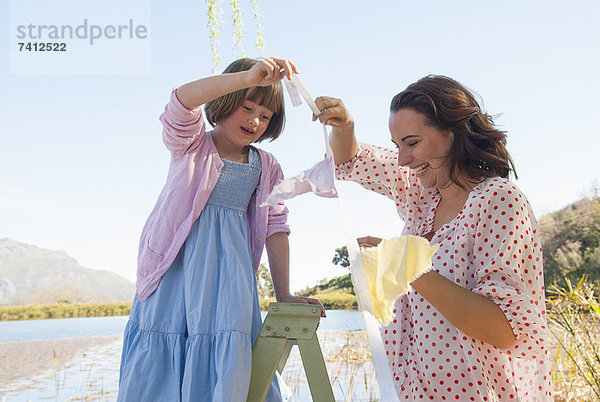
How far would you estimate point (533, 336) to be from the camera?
1.45 metres

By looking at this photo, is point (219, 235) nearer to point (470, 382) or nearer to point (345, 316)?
point (470, 382)

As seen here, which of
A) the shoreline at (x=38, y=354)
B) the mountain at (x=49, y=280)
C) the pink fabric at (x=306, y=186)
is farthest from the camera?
the mountain at (x=49, y=280)

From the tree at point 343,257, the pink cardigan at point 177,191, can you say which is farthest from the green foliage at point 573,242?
the pink cardigan at point 177,191

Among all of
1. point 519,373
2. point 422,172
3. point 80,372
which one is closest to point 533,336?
point 519,373

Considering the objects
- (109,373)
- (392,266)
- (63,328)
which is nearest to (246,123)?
(392,266)

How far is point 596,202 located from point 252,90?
13426 millimetres

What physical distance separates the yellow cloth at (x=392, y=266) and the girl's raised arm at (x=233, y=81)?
1.86ft

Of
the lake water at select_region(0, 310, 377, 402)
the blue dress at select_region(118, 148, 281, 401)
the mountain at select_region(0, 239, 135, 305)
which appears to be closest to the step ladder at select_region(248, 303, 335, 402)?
the blue dress at select_region(118, 148, 281, 401)

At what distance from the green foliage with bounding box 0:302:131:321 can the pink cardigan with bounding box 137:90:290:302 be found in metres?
8.72

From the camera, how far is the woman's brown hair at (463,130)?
1.61m

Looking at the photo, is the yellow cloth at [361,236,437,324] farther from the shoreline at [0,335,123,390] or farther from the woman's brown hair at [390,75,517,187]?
the shoreline at [0,335,123,390]

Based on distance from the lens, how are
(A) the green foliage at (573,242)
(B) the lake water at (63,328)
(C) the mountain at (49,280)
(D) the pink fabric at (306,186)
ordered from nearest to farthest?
1. (D) the pink fabric at (306,186)
2. (B) the lake water at (63,328)
3. (A) the green foliage at (573,242)
4. (C) the mountain at (49,280)

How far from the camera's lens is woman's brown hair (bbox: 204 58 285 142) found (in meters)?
1.71

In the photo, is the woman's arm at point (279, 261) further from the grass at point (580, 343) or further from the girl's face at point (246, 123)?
the grass at point (580, 343)
